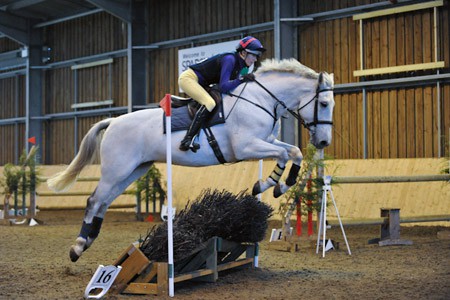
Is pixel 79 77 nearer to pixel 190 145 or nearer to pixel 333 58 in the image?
pixel 333 58

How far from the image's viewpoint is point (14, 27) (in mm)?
19641

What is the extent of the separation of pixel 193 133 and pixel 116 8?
37.8ft

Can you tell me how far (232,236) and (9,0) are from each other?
14.8 meters

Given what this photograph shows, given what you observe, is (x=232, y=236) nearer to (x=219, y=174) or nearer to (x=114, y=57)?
(x=219, y=174)

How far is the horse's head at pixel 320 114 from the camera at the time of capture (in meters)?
6.03

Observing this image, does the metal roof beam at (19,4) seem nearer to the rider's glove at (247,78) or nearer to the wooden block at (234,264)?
the rider's glove at (247,78)

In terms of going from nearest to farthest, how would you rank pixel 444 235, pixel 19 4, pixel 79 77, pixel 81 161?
pixel 81 161
pixel 444 235
pixel 19 4
pixel 79 77

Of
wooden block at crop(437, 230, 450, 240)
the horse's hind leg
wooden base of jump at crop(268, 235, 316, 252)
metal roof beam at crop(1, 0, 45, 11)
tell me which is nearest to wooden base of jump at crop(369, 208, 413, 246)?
wooden block at crop(437, 230, 450, 240)

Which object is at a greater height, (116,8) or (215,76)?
(116,8)

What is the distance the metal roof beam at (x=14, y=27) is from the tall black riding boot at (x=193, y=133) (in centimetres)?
1508

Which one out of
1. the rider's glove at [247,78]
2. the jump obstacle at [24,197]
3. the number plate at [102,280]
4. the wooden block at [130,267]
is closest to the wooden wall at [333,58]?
the jump obstacle at [24,197]

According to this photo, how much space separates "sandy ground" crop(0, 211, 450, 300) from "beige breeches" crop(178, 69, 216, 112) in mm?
1527

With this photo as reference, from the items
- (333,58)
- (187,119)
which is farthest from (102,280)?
(333,58)

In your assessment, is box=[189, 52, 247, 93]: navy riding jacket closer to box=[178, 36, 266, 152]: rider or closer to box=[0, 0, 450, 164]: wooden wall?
box=[178, 36, 266, 152]: rider
